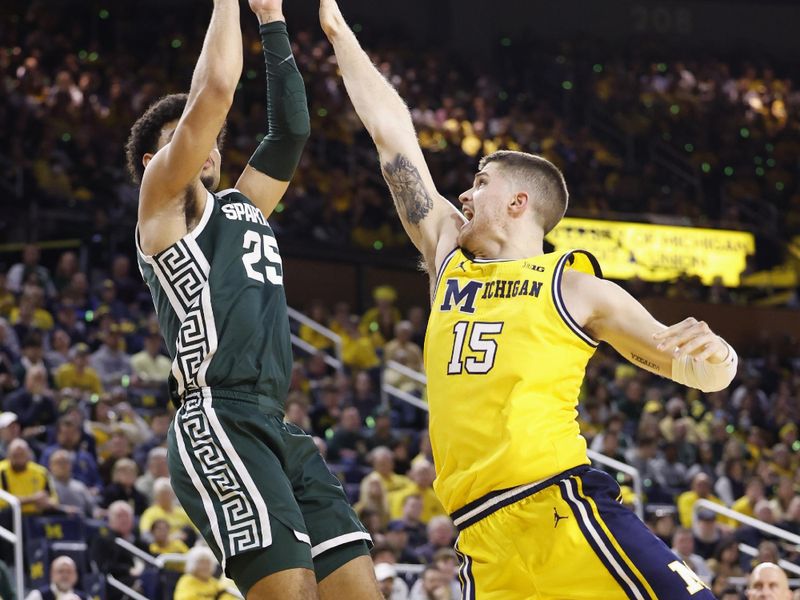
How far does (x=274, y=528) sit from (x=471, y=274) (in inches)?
47.2

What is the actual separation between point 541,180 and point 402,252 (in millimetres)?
15362

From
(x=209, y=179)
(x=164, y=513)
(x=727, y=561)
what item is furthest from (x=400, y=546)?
(x=209, y=179)

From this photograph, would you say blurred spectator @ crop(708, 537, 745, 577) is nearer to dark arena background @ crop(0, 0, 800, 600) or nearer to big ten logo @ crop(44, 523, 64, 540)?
dark arena background @ crop(0, 0, 800, 600)

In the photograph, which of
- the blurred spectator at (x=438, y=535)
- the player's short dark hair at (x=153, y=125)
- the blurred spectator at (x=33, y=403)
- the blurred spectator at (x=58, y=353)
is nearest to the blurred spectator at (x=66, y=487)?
the blurred spectator at (x=33, y=403)

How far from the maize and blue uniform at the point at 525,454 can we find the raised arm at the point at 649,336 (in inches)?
2.5

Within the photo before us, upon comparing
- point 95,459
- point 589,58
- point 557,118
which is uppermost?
point 589,58

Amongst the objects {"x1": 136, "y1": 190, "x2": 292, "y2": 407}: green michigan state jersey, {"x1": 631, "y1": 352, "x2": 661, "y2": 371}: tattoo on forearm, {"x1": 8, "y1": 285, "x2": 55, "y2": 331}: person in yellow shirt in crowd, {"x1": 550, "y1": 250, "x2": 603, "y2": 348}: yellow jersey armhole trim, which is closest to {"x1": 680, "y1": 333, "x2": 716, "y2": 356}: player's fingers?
{"x1": 631, "y1": 352, "x2": 661, "y2": 371}: tattoo on forearm

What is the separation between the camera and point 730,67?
2906cm

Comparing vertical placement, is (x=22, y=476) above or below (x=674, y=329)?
below

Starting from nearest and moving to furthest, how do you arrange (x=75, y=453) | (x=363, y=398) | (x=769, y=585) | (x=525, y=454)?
(x=525, y=454) → (x=769, y=585) → (x=75, y=453) → (x=363, y=398)

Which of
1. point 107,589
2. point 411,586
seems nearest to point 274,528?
point 107,589

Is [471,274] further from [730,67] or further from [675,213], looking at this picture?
[730,67]

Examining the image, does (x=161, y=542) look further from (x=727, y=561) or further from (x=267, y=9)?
(x=267, y=9)

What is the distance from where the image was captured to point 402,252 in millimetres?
20266
